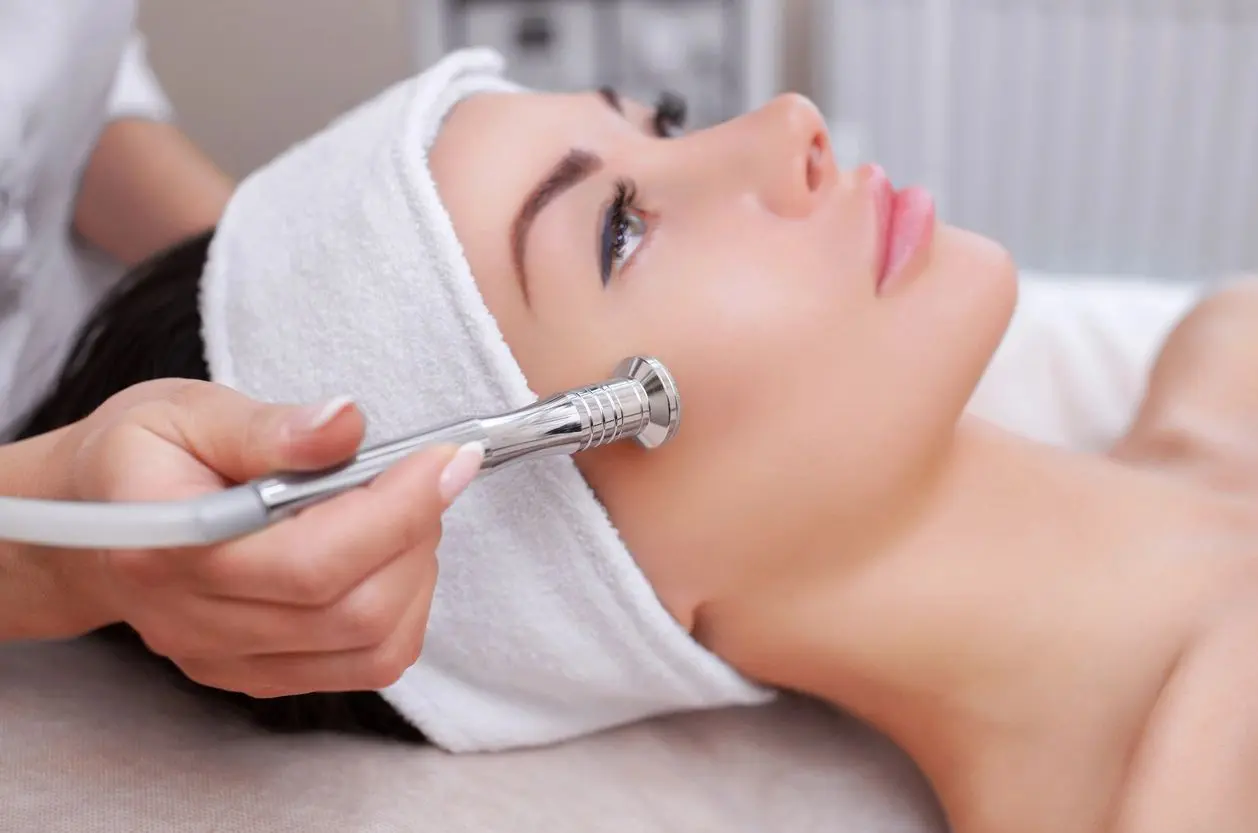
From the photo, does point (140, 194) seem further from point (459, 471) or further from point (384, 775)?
point (459, 471)

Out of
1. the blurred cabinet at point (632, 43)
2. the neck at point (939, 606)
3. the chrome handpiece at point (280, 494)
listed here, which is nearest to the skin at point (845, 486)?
the neck at point (939, 606)

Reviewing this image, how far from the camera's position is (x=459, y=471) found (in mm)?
521

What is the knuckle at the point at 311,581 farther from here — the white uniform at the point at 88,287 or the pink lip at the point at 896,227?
the white uniform at the point at 88,287

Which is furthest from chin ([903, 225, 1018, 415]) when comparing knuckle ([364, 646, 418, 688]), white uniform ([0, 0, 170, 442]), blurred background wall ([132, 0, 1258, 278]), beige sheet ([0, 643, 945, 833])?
blurred background wall ([132, 0, 1258, 278])

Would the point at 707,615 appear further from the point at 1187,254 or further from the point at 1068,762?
the point at 1187,254

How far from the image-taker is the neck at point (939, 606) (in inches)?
31.4

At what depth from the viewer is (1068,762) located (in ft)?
2.46

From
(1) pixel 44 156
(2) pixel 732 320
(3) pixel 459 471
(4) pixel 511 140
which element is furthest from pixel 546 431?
(1) pixel 44 156

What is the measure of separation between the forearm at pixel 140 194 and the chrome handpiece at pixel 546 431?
75cm

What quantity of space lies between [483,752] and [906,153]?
160cm

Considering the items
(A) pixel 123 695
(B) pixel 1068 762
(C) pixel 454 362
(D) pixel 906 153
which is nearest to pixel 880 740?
(B) pixel 1068 762

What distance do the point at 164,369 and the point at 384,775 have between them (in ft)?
1.19

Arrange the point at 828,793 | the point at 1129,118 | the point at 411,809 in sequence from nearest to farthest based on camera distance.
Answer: the point at 411,809 → the point at 828,793 → the point at 1129,118

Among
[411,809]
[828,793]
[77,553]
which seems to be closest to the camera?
[77,553]
